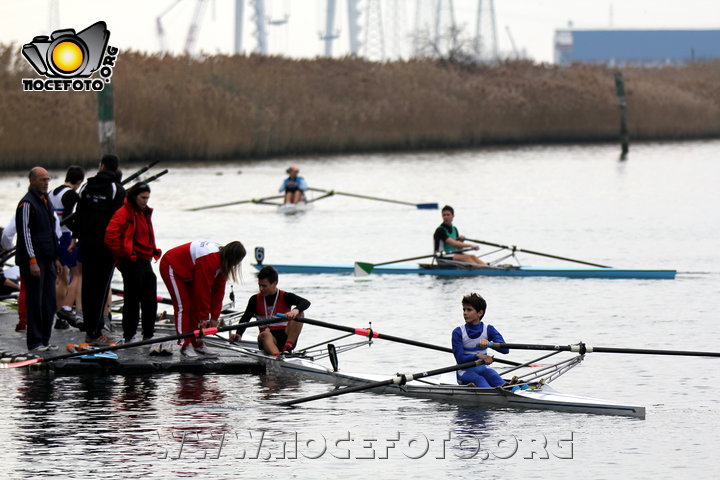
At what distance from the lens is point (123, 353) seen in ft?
47.6

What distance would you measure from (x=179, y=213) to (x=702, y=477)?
2853cm

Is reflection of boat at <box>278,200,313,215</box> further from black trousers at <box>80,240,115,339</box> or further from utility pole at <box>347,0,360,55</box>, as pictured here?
utility pole at <box>347,0,360,55</box>

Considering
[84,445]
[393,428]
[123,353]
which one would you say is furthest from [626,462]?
[123,353]

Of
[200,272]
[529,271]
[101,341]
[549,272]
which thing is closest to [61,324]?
[101,341]

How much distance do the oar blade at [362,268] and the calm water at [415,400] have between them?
0.67 feet

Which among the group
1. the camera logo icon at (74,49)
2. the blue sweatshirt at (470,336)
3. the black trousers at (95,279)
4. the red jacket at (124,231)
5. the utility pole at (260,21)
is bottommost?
the blue sweatshirt at (470,336)

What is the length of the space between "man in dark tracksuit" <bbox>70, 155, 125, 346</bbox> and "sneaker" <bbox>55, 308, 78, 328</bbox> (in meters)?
1.24

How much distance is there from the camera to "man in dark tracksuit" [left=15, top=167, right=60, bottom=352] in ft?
45.2

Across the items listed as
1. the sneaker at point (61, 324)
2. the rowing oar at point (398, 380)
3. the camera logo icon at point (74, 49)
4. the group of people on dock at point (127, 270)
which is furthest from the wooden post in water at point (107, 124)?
the rowing oar at point (398, 380)

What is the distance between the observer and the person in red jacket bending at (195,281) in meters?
13.6

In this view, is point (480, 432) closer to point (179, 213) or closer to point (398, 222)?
point (398, 222)

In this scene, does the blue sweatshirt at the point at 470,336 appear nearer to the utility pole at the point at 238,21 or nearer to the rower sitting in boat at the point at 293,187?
the rower sitting in boat at the point at 293,187

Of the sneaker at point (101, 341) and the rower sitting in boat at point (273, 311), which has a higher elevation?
the rower sitting in boat at point (273, 311)

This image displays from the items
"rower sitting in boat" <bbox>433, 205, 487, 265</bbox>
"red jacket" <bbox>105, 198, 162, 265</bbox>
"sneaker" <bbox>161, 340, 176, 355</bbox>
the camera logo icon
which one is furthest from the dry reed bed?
"red jacket" <bbox>105, 198, 162, 265</bbox>
